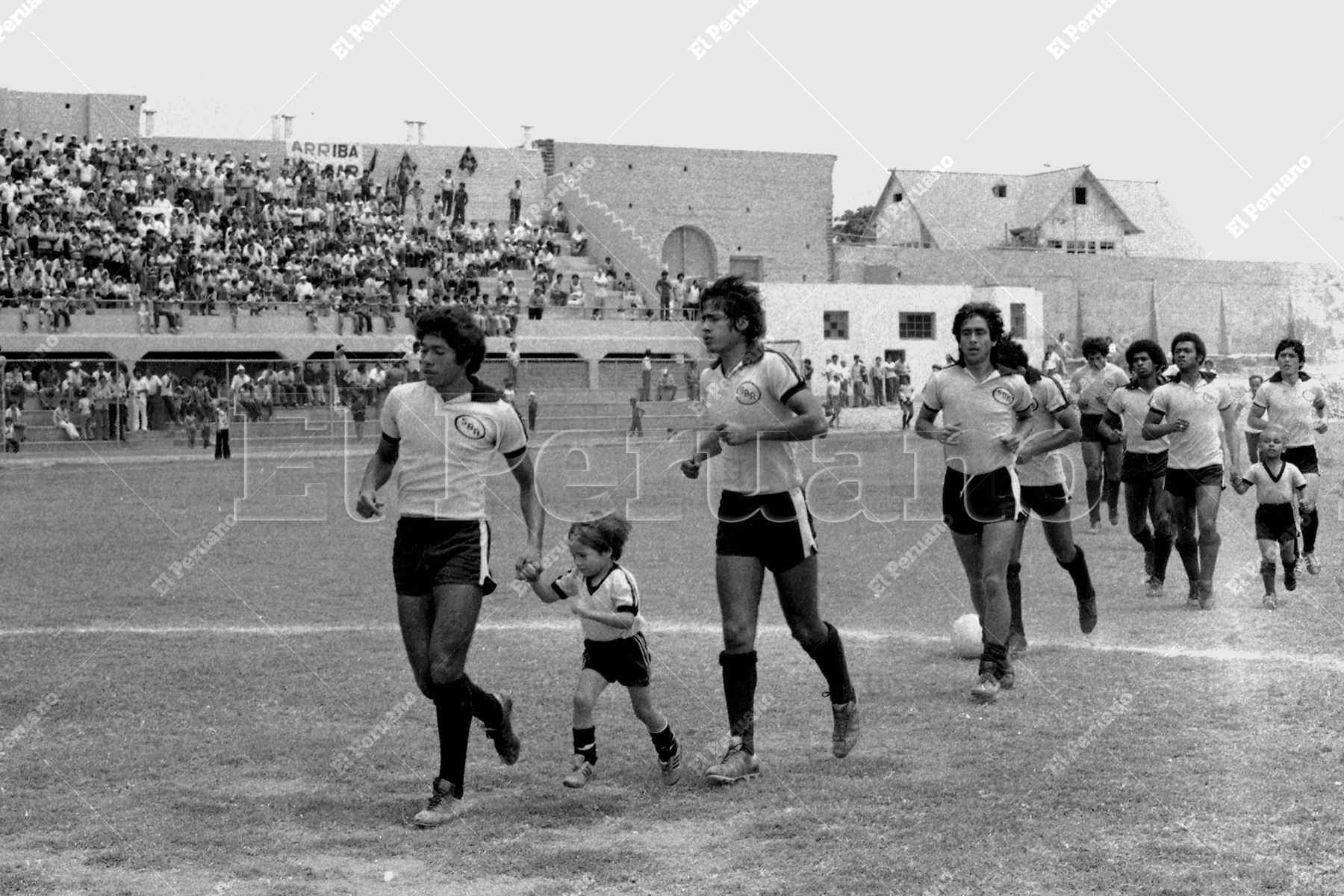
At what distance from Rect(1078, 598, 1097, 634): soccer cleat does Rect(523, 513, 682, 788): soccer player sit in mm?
4528

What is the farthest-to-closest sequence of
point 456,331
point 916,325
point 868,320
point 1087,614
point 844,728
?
point 916,325
point 868,320
point 1087,614
point 844,728
point 456,331

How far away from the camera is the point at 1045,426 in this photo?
1008cm

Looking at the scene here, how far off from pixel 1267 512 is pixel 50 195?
37.5 m

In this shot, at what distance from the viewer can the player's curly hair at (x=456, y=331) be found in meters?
6.94

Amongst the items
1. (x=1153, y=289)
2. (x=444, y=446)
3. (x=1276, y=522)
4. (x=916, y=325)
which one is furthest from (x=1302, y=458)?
(x=1153, y=289)

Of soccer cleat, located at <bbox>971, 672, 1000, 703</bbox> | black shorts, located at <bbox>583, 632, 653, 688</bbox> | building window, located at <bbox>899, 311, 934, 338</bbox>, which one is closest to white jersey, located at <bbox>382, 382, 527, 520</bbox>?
black shorts, located at <bbox>583, 632, 653, 688</bbox>

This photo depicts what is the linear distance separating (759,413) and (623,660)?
1.32 m

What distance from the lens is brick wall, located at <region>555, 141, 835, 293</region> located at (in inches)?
2598

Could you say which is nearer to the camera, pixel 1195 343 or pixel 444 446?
pixel 444 446

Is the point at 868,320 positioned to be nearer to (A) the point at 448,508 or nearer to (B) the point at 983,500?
(B) the point at 983,500

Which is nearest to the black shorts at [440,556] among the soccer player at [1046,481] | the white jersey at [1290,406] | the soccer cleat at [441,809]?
the soccer cleat at [441,809]

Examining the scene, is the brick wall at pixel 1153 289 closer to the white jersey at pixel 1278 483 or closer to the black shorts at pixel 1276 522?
the white jersey at pixel 1278 483

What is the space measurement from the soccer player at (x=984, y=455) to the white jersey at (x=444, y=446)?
3037mm

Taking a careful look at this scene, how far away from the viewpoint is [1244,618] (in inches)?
463
